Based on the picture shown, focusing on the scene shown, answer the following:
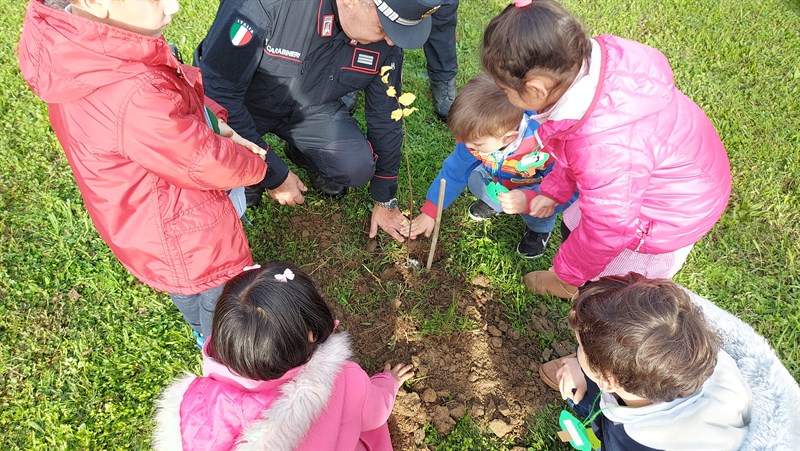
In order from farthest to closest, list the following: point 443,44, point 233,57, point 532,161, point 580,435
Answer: point 443,44 → point 532,161 → point 233,57 → point 580,435

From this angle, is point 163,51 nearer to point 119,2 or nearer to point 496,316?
point 119,2

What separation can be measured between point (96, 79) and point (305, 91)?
135 centimetres

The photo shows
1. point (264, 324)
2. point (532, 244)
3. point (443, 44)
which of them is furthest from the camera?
point (443, 44)

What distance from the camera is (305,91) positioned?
9.62 ft

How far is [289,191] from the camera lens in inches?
122

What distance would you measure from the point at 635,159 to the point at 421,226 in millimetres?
1459

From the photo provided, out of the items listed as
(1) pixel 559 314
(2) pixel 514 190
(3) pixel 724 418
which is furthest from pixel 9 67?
(3) pixel 724 418

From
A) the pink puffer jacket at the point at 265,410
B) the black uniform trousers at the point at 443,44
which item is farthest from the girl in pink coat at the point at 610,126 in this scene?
the black uniform trousers at the point at 443,44

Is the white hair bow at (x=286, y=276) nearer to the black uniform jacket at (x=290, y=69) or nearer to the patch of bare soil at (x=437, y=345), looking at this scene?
the patch of bare soil at (x=437, y=345)

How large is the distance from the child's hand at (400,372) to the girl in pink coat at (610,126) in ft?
3.34

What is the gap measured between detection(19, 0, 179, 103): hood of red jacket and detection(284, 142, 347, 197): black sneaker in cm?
166

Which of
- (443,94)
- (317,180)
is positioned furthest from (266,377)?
(443,94)

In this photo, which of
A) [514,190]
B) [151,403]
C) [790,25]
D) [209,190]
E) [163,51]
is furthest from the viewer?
[790,25]

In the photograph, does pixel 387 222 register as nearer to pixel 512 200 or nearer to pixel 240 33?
pixel 512 200
